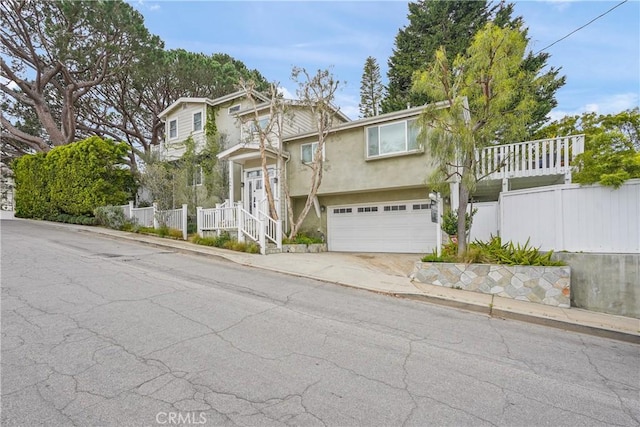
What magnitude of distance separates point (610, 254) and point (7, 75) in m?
28.0

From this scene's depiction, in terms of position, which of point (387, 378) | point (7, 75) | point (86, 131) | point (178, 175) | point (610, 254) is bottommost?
point (387, 378)

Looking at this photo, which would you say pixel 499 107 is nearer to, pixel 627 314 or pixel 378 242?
pixel 627 314

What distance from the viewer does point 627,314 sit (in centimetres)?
586

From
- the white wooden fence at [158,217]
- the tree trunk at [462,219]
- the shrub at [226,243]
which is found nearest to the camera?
the tree trunk at [462,219]

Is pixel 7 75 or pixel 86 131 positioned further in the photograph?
pixel 86 131

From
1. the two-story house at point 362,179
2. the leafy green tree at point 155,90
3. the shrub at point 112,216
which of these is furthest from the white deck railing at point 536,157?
the leafy green tree at point 155,90

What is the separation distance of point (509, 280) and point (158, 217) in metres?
12.8

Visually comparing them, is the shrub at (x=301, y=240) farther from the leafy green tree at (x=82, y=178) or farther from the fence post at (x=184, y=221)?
the leafy green tree at (x=82, y=178)

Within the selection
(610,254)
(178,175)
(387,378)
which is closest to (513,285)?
(610,254)

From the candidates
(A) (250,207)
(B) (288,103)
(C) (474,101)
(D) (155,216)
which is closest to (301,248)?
(A) (250,207)

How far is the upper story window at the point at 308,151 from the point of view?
43.4 feet

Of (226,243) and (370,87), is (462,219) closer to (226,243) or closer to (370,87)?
(226,243)

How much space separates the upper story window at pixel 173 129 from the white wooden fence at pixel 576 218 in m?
17.7

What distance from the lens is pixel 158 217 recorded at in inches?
526
